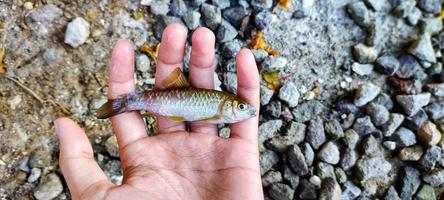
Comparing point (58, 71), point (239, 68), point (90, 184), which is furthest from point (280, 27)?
point (90, 184)

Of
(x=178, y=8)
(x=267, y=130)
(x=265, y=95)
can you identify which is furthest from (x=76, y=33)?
(x=267, y=130)

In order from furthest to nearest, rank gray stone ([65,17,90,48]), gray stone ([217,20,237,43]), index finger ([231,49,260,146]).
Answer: gray stone ([217,20,237,43]) < gray stone ([65,17,90,48]) < index finger ([231,49,260,146])

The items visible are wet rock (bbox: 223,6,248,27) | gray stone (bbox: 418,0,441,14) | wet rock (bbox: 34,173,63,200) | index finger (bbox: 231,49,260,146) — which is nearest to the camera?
index finger (bbox: 231,49,260,146)

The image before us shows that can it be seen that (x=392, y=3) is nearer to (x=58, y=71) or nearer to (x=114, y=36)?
(x=114, y=36)

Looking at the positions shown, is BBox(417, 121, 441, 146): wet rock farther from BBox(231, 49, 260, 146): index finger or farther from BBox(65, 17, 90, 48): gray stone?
BBox(65, 17, 90, 48): gray stone

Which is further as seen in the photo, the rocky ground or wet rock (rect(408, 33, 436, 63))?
wet rock (rect(408, 33, 436, 63))

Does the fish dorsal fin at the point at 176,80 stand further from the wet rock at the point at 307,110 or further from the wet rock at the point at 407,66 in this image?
the wet rock at the point at 407,66

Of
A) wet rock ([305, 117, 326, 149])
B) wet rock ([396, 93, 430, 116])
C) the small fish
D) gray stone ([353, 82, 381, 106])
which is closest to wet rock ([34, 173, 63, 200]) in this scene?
the small fish
